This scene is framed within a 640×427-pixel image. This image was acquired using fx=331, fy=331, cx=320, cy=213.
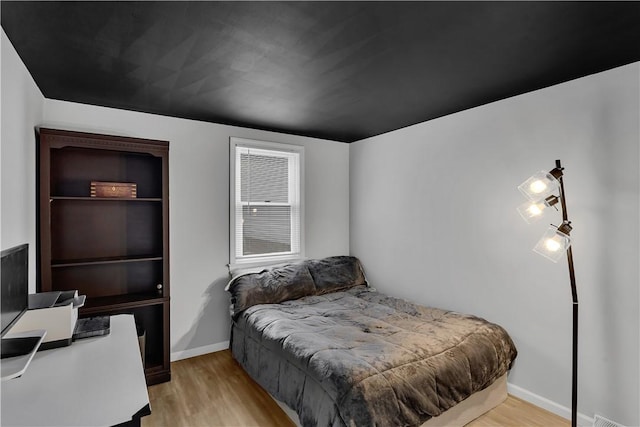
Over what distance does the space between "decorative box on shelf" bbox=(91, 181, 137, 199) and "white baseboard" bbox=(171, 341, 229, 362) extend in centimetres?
165

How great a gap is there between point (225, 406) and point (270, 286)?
113 centimetres

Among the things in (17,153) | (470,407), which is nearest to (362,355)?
(470,407)

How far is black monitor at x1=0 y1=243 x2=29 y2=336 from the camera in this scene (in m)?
1.35

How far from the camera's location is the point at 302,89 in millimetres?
2570

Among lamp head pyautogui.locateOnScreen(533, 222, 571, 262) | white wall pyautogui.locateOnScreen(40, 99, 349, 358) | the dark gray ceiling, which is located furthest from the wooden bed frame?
the dark gray ceiling

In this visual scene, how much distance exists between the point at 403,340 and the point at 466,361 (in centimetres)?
43

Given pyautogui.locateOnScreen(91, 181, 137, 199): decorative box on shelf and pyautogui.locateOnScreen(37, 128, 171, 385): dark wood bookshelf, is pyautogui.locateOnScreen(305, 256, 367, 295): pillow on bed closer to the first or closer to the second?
pyautogui.locateOnScreen(37, 128, 171, 385): dark wood bookshelf

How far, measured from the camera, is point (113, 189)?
9.32 feet

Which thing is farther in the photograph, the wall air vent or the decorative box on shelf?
the decorative box on shelf

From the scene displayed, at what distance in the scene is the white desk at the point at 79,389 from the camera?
1.13 m

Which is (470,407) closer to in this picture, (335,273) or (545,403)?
(545,403)

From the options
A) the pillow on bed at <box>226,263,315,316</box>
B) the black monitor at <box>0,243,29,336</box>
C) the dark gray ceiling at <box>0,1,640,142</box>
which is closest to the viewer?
the black monitor at <box>0,243,29,336</box>

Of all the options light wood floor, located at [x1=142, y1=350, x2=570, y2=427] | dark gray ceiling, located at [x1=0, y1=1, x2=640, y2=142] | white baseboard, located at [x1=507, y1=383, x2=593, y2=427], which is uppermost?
dark gray ceiling, located at [x1=0, y1=1, x2=640, y2=142]

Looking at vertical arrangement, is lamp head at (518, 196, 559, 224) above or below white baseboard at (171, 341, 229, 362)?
above
